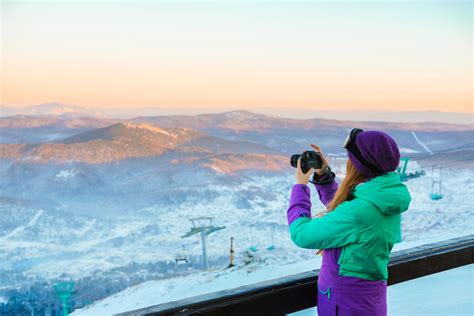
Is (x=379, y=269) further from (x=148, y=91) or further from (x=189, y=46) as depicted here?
(x=148, y=91)

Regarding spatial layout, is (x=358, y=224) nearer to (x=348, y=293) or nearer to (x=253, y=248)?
(x=348, y=293)

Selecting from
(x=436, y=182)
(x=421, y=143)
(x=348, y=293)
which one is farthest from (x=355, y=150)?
(x=436, y=182)

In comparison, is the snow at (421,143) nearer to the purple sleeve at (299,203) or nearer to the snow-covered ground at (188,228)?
the snow-covered ground at (188,228)

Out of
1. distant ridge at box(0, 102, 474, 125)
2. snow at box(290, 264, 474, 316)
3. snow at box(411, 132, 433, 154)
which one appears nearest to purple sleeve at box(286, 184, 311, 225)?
snow at box(290, 264, 474, 316)

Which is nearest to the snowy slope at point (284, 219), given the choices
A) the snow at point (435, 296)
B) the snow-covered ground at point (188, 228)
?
the snow-covered ground at point (188, 228)

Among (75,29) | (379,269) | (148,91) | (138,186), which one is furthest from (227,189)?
(379,269)

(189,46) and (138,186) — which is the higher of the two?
(189,46)

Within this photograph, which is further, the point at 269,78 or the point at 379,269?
the point at 269,78
